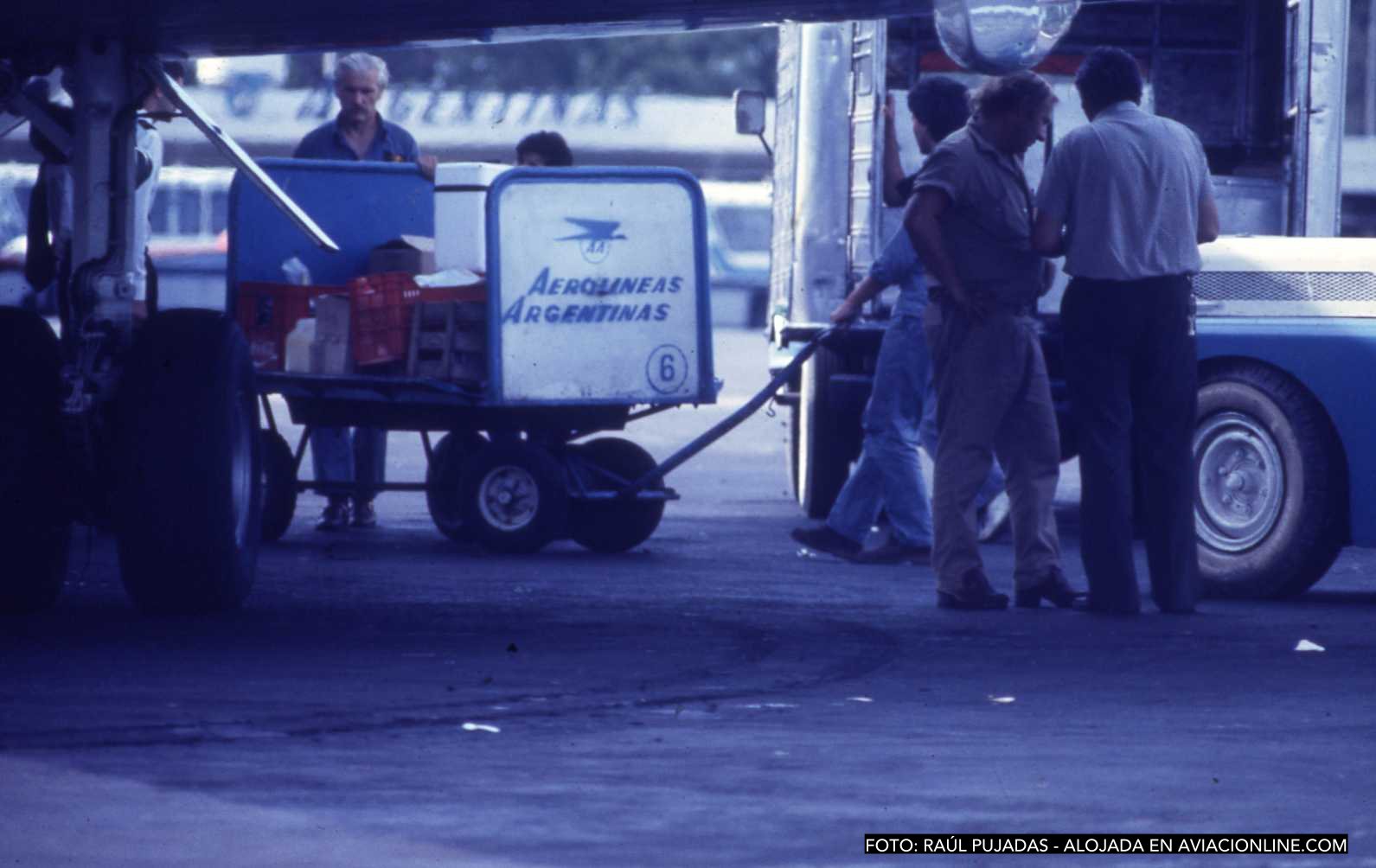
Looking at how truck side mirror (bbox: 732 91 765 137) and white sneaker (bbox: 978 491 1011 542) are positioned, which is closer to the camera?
white sneaker (bbox: 978 491 1011 542)

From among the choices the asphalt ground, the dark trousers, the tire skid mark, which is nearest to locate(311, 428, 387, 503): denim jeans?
the asphalt ground

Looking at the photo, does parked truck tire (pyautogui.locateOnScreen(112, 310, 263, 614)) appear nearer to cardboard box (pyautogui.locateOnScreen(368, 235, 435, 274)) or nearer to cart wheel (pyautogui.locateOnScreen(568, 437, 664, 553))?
cardboard box (pyautogui.locateOnScreen(368, 235, 435, 274))

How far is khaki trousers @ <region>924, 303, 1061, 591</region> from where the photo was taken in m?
9.14

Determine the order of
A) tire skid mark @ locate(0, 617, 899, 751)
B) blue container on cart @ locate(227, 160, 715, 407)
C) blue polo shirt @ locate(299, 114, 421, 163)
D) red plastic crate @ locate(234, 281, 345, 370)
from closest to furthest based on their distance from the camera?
tire skid mark @ locate(0, 617, 899, 751)
blue container on cart @ locate(227, 160, 715, 407)
red plastic crate @ locate(234, 281, 345, 370)
blue polo shirt @ locate(299, 114, 421, 163)

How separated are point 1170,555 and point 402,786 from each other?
4.36m

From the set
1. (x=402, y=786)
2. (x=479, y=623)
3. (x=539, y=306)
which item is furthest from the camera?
(x=539, y=306)

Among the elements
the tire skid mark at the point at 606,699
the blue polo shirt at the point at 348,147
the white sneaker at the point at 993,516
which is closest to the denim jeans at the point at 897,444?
the white sneaker at the point at 993,516

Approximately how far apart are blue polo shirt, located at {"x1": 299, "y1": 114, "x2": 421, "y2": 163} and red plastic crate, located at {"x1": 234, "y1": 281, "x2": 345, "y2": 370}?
1.05 metres

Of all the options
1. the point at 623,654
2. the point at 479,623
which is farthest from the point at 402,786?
the point at 479,623

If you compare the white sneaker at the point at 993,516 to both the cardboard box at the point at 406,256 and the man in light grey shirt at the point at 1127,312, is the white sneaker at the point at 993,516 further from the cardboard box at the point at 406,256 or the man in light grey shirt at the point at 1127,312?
the man in light grey shirt at the point at 1127,312

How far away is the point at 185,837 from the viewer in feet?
15.7

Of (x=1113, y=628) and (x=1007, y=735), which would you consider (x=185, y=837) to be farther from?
(x=1113, y=628)

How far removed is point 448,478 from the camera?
11836 mm

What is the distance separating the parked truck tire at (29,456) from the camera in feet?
27.0
